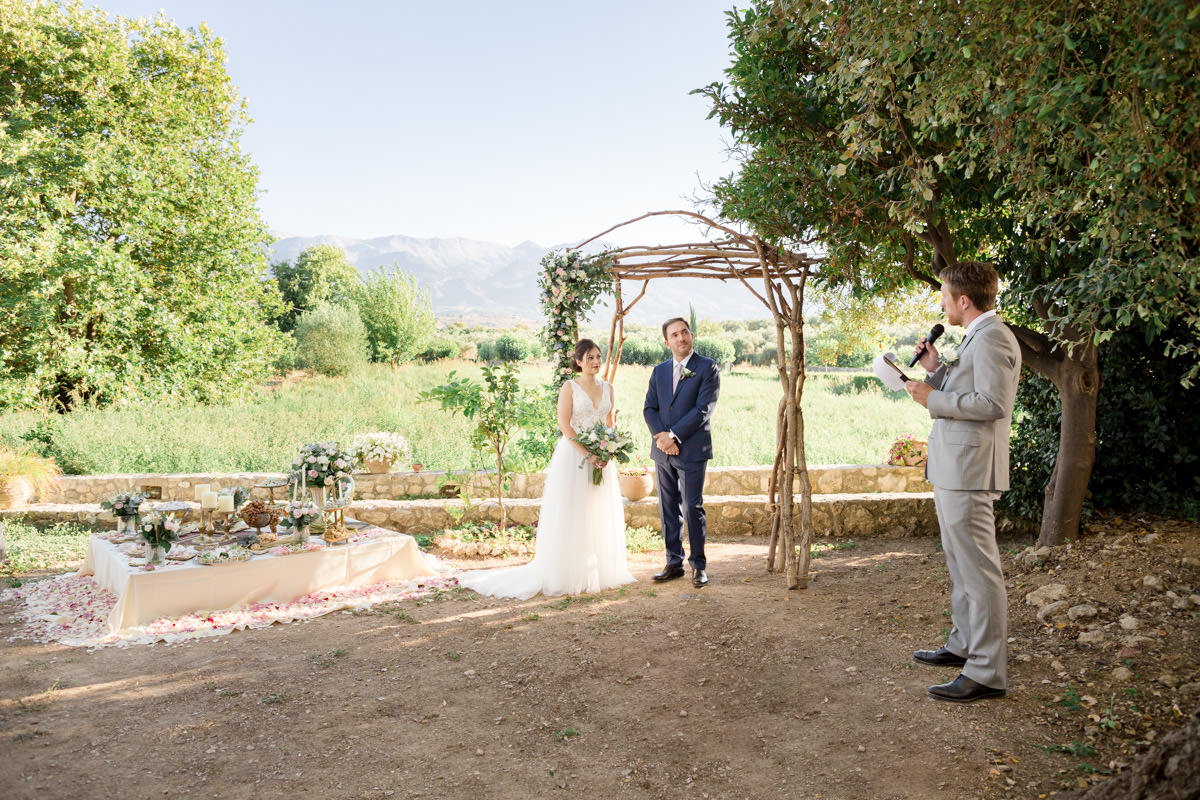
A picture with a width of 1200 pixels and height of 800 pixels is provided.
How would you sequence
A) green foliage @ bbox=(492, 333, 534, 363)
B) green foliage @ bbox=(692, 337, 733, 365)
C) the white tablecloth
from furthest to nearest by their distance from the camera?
green foliage @ bbox=(492, 333, 534, 363) < green foliage @ bbox=(692, 337, 733, 365) < the white tablecloth

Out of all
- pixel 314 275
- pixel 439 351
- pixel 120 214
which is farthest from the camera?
pixel 314 275

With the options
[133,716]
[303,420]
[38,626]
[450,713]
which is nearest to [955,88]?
[450,713]

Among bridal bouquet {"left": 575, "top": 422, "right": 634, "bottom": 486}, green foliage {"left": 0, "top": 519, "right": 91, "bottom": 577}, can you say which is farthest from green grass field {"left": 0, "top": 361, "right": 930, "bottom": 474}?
Answer: bridal bouquet {"left": 575, "top": 422, "right": 634, "bottom": 486}

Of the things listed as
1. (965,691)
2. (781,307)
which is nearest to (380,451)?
(781,307)

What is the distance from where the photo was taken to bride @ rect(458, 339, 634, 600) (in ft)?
18.8

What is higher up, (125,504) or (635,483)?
(125,504)

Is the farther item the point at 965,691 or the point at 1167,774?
the point at 965,691

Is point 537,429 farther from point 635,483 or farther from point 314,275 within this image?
point 314,275

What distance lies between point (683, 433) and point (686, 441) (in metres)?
0.10

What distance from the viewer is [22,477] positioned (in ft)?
27.5

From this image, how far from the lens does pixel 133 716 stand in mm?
3596

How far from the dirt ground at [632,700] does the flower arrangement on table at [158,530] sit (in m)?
0.79

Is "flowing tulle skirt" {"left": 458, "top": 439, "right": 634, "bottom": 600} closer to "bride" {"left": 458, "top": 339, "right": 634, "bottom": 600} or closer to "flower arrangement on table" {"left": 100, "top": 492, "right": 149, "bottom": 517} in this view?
"bride" {"left": 458, "top": 339, "right": 634, "bottom": 600}

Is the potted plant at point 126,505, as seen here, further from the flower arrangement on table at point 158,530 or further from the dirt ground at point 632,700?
the dirt ground at point 632,700
